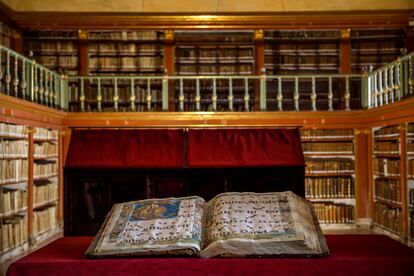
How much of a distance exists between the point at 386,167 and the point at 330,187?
1.08 meters

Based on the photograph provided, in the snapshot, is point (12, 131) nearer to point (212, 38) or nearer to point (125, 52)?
point (125, 52)

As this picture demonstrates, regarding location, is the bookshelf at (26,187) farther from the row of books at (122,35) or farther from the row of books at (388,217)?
the row of books at (388,217)

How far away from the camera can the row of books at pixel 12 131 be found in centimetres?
627

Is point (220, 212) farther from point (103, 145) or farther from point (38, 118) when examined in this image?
point (38, 118)

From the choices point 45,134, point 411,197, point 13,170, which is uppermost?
point 45,134

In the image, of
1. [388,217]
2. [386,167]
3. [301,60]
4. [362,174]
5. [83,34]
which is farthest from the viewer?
[301,60]

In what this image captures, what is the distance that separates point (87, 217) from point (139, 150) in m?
1.55

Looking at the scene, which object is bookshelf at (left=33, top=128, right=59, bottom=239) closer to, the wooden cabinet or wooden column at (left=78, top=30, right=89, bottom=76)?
wooden column at (left=78, top=30, right=89, bottom=76)

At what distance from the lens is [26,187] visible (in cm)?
707

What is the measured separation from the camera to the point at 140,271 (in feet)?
7.63

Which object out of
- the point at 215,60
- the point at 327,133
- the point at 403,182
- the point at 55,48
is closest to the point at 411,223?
the point at 403,182

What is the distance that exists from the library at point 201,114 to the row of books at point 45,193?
3 cm

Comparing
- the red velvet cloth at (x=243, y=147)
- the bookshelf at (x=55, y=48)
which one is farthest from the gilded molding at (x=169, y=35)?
the red velvet cloth at (x=243, y=147)

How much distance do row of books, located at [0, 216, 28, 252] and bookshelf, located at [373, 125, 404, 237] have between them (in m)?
5.00
